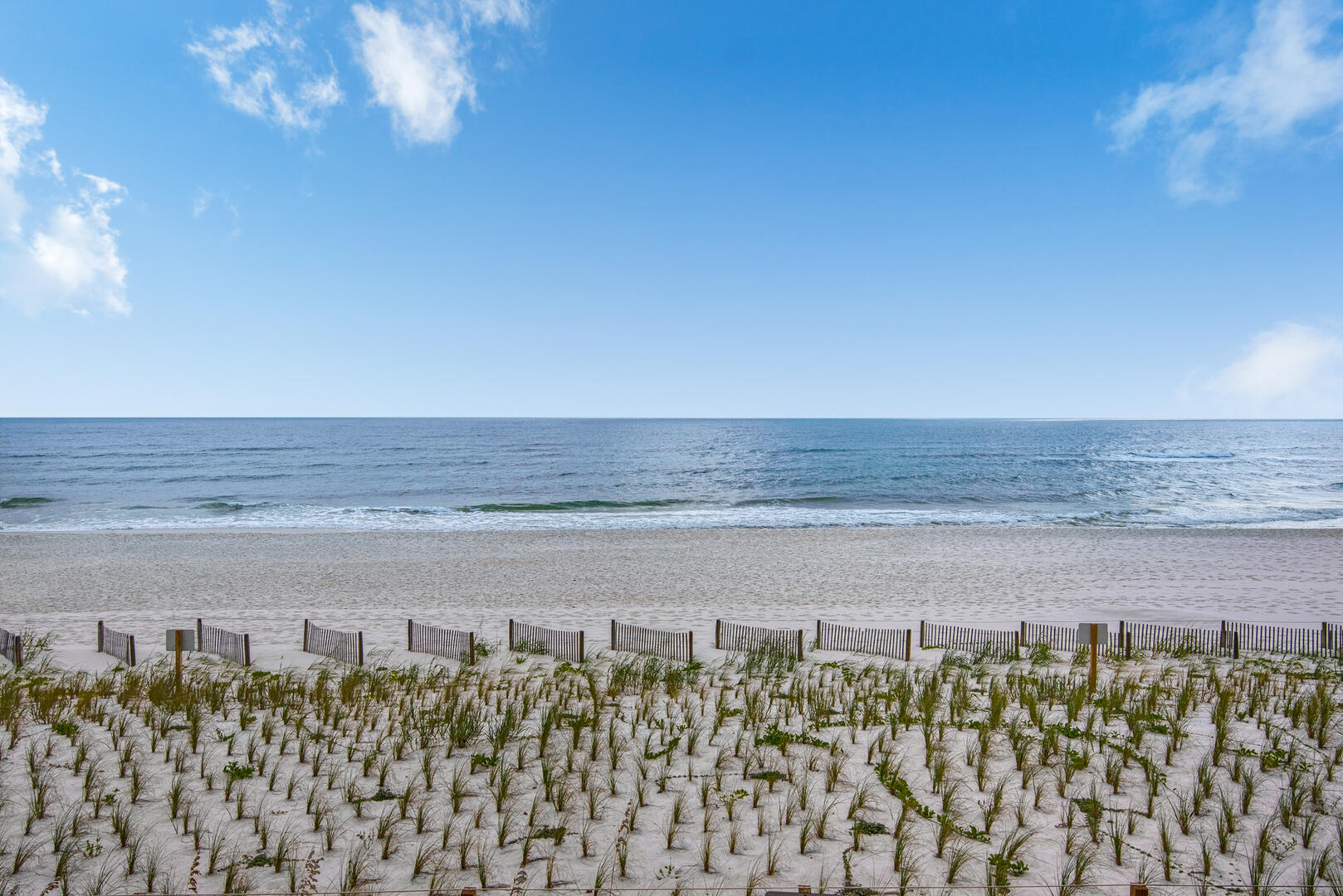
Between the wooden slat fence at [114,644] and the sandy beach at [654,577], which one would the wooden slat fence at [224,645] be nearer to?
the sandy beach at [654,577]

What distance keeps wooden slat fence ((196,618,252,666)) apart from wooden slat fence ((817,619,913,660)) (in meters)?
12.8

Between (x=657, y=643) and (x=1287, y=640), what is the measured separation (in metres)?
16.0

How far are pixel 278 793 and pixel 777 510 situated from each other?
4452cm

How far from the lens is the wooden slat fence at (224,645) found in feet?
48.7

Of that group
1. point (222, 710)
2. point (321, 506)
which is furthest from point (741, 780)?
point (321, 506)

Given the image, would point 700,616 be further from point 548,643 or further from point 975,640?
point 975,640

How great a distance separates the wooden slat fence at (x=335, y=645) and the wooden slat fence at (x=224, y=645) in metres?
1.26

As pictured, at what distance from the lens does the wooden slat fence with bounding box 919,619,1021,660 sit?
15398 mm

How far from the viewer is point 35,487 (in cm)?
5784

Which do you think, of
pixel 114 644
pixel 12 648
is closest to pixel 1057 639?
pixel 114 644

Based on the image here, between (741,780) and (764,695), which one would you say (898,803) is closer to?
(741,780)

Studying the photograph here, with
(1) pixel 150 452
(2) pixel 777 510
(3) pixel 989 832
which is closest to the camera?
(3) pixel 989 832

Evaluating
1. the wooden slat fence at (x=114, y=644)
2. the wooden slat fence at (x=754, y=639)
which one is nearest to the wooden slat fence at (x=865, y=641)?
the wooden slat fence at (x=754, y=639)

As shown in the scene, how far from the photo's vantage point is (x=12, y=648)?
1486 centimetres
